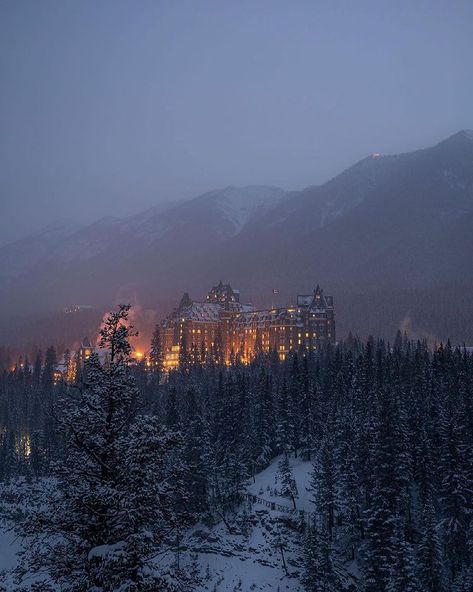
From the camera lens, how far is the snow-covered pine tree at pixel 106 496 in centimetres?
1877

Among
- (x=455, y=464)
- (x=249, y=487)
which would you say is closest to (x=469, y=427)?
(x=455, y=464)

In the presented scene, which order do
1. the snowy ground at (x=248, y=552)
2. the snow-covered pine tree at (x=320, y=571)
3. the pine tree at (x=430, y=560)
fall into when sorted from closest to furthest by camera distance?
the pine tree at (x=430, y=560), the snow-covered pine tree at (x=320, y=571), the snowy ground at (x=248, y=552)

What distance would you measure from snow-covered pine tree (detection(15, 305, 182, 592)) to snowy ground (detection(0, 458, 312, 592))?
47437mm

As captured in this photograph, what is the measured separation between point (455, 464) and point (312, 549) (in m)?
18.9

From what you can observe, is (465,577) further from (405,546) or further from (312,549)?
(312,549)

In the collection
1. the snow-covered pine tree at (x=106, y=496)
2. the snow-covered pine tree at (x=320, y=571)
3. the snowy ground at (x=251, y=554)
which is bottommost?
the snowy ground at (x=251, y=554)

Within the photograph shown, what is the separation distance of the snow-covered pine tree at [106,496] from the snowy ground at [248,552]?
156ft

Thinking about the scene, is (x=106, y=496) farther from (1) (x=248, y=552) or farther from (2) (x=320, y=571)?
(1) (x=248, y=552)

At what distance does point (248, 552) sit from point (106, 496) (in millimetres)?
62484

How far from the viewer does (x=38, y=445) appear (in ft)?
440

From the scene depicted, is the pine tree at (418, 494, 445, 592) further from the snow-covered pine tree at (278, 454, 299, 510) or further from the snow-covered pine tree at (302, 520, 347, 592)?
the snow-covered pine tree at (278, 454, 299, 510)

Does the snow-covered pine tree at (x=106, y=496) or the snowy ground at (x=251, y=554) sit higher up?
the snow-covered pine tree at (x=106, y=496)

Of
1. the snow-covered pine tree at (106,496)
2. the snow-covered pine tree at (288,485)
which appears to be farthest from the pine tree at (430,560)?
the snow-covered pine tree at (106,496)

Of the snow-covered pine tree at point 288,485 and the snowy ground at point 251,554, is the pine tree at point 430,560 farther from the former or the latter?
the snow-covered pine tree at point 288,485
